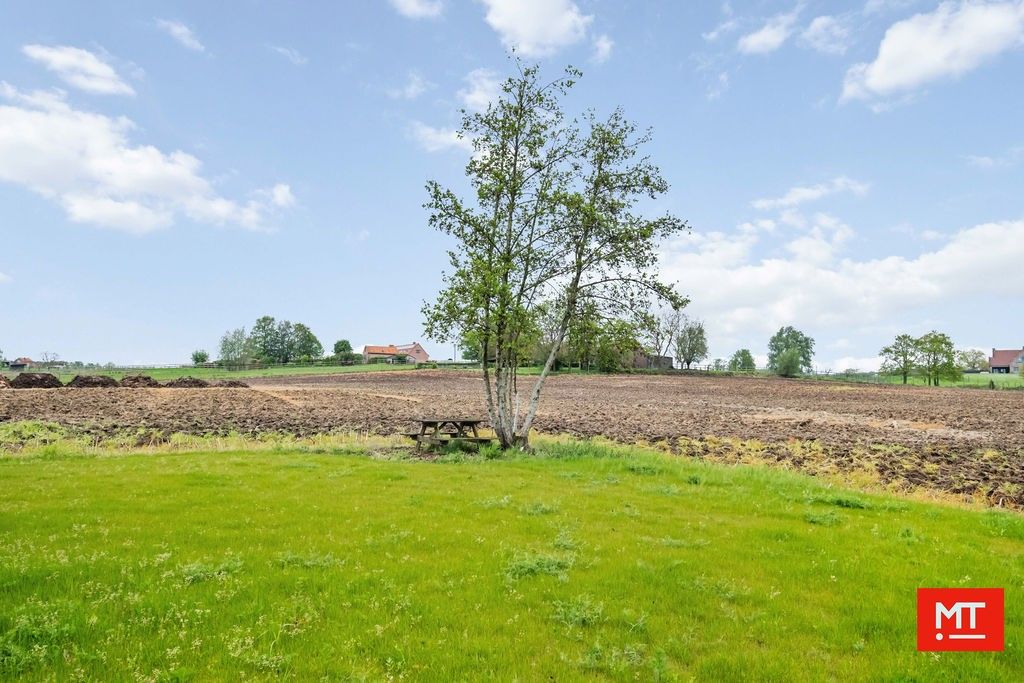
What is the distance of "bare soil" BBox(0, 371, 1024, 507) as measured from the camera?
23.2 metres

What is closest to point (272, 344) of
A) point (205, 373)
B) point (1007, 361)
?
point (205, 373)

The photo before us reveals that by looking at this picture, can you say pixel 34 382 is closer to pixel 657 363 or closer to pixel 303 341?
pixel 303 341

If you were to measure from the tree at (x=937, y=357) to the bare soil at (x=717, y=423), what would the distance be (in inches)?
2701

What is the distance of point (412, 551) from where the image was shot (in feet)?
34.1

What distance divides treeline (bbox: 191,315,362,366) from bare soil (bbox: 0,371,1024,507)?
429 ft

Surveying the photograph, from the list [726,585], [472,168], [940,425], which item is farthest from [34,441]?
[940,425]

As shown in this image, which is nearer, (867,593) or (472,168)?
(867,593)

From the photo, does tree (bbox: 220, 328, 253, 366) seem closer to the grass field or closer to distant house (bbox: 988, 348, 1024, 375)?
the grass field

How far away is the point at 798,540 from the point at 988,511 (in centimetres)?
710

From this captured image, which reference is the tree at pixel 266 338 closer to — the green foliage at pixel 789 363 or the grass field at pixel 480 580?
the green foliage at pixel 789 363

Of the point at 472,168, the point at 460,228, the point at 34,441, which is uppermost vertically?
the point at 472,168

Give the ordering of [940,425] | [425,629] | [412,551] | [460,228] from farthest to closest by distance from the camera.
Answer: [940,425], [460,228], [412,551], [425,629]

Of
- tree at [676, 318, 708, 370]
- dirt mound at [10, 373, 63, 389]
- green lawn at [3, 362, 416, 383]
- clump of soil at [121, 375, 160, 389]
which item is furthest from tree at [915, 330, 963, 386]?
dirt mound at [10, 373, 63, 389]

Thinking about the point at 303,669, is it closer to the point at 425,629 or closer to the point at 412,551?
the point at 425,629
